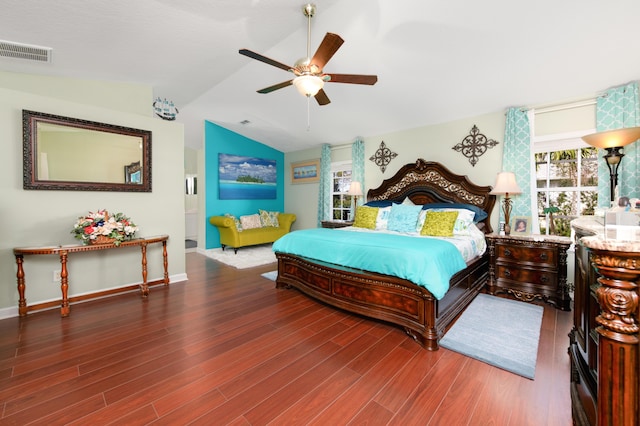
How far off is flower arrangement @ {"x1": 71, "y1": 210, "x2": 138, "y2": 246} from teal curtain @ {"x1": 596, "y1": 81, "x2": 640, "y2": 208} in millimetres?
5743

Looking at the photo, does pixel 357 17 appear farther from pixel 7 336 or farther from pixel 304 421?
pixel 7 336

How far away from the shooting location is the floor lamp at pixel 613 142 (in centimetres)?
255

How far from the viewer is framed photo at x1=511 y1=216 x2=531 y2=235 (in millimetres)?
3604

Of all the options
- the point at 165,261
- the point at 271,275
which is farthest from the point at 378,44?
the point at 165,261

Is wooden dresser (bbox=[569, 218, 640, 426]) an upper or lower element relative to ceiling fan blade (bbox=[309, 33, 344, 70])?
lower

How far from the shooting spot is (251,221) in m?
6.60

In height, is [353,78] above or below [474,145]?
above

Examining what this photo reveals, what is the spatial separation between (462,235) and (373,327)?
1.84 meters

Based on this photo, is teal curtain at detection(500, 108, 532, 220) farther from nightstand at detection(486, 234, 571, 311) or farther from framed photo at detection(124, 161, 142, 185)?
framed photo at detection(124, 161, 142, 185)

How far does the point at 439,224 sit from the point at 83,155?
180 inches

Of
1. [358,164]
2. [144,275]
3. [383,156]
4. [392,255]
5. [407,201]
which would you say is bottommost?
[144,275]

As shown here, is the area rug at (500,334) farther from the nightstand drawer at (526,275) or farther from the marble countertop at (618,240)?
the marble countertop at (618,240)

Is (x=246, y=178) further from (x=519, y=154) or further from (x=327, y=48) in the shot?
(x=519, y=154)

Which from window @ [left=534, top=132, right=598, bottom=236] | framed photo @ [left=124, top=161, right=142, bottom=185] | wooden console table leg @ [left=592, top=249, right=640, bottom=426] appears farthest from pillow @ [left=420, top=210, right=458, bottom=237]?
framed photo @ [left=124, top=161, right=142, bottom=185]
